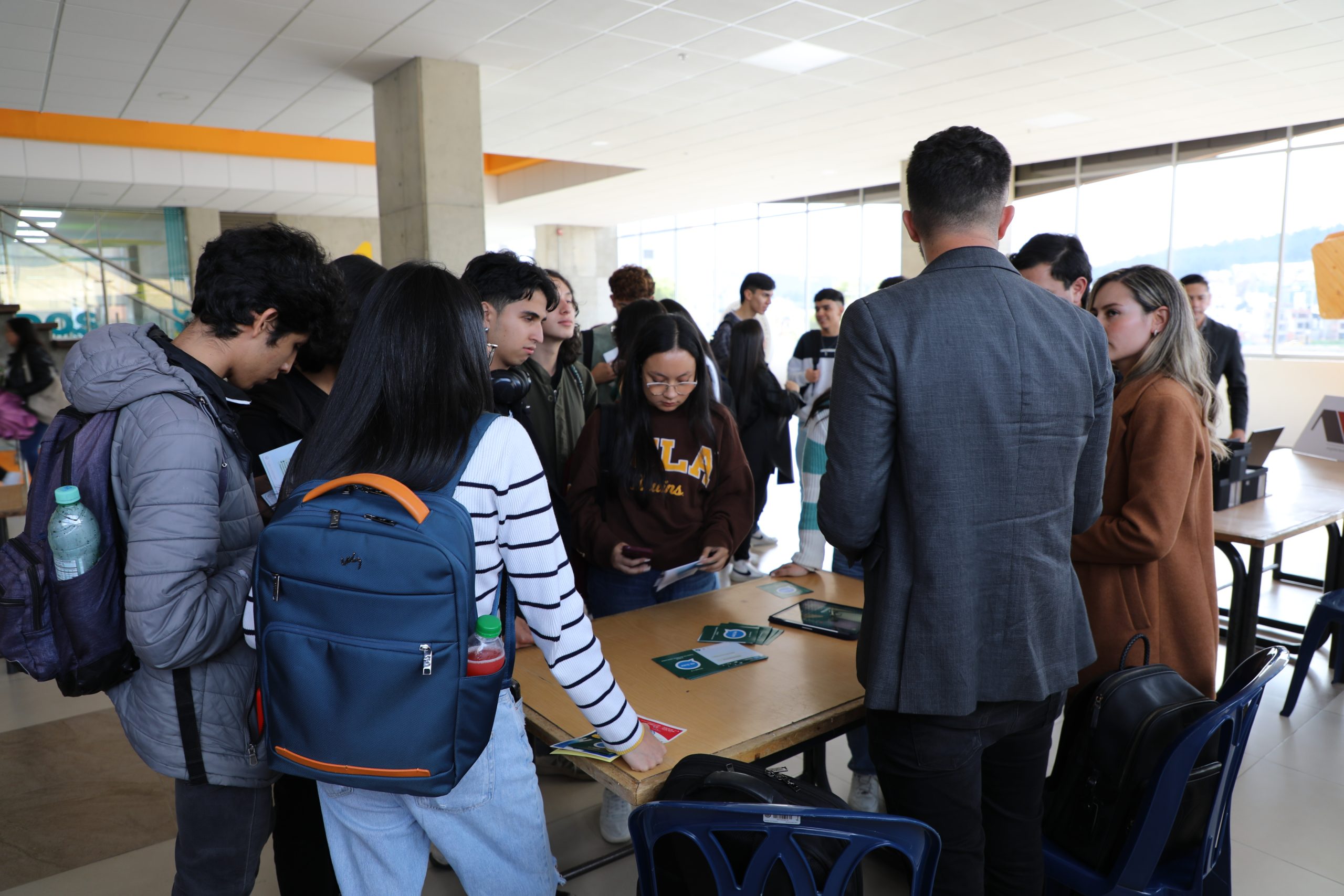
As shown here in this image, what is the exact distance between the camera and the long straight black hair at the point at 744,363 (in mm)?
4785

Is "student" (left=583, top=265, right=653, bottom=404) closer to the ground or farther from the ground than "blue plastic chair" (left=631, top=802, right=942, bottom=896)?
farther from the ground

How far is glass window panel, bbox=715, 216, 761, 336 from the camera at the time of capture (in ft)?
47.9

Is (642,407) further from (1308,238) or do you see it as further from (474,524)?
(1308,238)

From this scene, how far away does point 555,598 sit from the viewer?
1.16 m

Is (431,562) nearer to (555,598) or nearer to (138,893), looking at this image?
(555,598)

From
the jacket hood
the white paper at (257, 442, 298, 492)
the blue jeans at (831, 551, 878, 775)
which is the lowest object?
the blue jeans at (831, 551, 878, 775)

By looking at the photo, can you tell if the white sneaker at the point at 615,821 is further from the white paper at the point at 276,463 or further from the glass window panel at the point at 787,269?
the glass window panel at the point at 787,269

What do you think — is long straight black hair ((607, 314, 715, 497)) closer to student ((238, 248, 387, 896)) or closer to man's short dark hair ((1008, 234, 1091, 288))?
student ((238, 248, 387, 896))

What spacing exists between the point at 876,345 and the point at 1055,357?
27 cm

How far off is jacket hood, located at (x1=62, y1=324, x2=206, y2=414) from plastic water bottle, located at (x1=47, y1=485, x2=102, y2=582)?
13 centimetres

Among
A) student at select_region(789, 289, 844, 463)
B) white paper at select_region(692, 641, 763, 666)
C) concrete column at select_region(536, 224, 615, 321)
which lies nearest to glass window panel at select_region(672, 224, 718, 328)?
concrete column at select_region(536, 224, 615, 321)

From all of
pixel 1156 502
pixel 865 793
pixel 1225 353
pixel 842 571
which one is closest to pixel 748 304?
pixel 1225 353

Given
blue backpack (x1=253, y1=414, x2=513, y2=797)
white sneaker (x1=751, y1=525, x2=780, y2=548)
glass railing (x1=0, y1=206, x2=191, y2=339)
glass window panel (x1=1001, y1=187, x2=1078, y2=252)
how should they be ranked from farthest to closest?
glass railing (x1=0, y1=206, x2=191, y2=339)
glass window panel (x1=1001, y1=187, x2=1078, y2=252)
white sneaker (x1=751, y1=525, x2=780, y2=548)
blue backpack (x1=253, y1=414, x2=513, y2=797)

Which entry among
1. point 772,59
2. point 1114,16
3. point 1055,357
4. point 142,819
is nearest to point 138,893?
point 142,819
